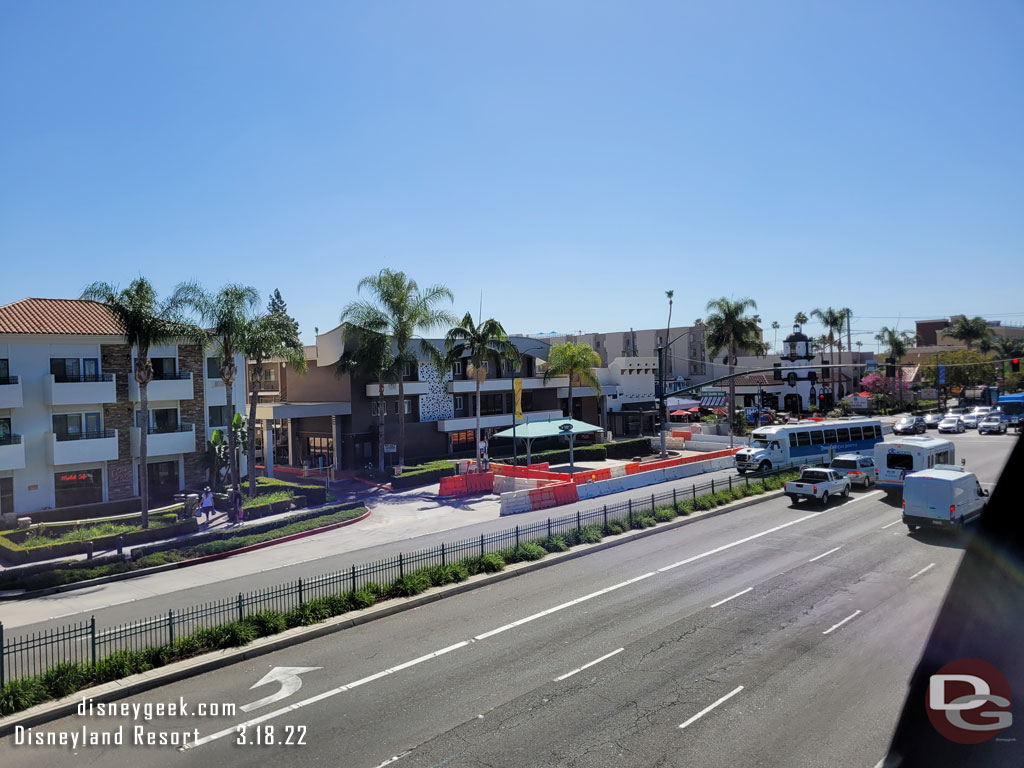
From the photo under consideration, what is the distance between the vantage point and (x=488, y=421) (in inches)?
2112

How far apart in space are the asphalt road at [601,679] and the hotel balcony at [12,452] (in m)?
25.6

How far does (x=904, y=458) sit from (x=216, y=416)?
121ft

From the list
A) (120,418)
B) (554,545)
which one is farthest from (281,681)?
(120,418)

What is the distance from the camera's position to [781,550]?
894 inches

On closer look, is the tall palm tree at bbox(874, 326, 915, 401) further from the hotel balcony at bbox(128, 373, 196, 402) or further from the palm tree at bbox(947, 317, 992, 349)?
the hotel balcony at bbox(128, 373, 196, 402)

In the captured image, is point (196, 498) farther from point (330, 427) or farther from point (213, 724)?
point (213, 724)

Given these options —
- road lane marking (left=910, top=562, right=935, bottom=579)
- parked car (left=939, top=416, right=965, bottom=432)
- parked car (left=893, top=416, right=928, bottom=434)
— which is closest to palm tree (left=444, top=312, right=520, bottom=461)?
road lane marking (left=910, top=562, right=935, bottom=579)

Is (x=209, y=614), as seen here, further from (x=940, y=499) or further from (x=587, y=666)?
(x=940, y=499)

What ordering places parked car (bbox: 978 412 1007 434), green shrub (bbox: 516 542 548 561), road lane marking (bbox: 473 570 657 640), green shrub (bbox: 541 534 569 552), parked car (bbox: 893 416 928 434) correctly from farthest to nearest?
1. parked car (bbox: 978 412 1007 434)
2. parked car (bbox: 893 416 928 434)
3. green shrub (bbox: 541 534 569 552)
4. green shrub (bbox: 516 542 548 561)
5. road lane marking (bbox: 473 570 657 640)

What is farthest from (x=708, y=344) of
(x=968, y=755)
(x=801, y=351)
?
(x=968, y=755)

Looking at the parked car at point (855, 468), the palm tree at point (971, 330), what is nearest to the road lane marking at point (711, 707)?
the parked car at point (855, 468)

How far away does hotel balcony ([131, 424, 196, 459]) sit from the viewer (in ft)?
123

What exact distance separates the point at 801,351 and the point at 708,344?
18.6 meters

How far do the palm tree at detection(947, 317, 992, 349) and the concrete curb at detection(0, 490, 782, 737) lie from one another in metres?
112
